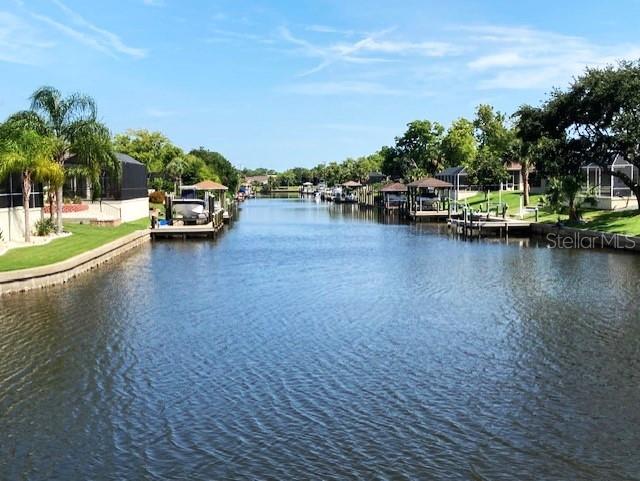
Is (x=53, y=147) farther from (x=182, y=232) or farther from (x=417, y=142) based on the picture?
(x=417, y=142)

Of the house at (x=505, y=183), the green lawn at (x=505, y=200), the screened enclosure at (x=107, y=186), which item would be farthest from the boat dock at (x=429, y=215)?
the screened enclosure at (x=107, y=186)

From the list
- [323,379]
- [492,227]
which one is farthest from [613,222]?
[323,379]

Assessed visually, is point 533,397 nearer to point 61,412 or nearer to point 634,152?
point 61,412

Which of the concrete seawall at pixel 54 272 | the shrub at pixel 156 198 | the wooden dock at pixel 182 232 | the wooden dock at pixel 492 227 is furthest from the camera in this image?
the shrub at pixel 156 198

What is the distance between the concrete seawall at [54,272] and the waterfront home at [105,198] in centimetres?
1538

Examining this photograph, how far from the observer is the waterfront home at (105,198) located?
179ft

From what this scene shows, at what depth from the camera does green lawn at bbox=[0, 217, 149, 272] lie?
30578mm

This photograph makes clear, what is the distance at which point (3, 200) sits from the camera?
37375 millimetres

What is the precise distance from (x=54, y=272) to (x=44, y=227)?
40.9 ft

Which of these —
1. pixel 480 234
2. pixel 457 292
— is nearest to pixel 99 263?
pixel 457 292

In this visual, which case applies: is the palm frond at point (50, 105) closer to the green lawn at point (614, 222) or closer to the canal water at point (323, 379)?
the canal water at point (323, 379)

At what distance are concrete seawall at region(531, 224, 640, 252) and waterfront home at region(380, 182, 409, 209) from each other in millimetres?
44708

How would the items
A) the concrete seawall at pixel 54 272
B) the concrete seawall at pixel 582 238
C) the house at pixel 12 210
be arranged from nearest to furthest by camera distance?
1. the concrete seawall at pixel 54 272
2. the house at pixel 12 210
3. the concrete seawall at pixel 582 238

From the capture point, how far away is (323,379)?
625 inches
